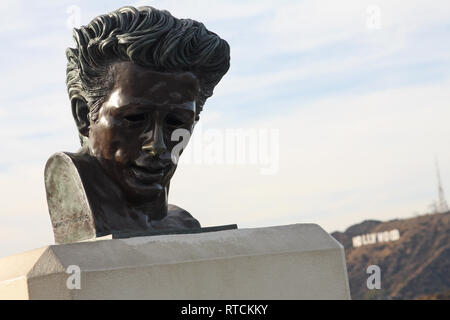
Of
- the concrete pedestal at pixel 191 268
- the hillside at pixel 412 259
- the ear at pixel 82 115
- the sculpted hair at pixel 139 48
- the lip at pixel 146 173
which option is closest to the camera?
the concrete pedestal at pixel 191 268

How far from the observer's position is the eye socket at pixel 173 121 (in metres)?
5.66

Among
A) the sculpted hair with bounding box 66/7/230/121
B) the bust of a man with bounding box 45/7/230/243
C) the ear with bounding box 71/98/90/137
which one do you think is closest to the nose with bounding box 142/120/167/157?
the bust of a man with bounding box 45/7/230/243

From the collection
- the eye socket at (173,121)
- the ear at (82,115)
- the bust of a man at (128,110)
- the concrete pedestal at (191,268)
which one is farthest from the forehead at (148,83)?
the concrete pedestal at (191,268)

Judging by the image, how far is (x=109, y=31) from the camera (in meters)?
5.62

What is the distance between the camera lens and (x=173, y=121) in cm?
570

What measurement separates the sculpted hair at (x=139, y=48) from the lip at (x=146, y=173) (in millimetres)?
412

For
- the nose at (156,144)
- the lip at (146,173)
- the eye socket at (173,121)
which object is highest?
the eye socket at (173,121)

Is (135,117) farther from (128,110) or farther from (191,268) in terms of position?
(191,268)

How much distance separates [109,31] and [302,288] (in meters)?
1.86

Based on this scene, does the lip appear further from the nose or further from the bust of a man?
the nose

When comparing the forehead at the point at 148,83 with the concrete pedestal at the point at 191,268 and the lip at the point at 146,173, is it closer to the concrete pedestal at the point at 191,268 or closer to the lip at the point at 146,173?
the lip at the point at 146,173

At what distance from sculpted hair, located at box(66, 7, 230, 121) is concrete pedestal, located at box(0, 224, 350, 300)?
102cm

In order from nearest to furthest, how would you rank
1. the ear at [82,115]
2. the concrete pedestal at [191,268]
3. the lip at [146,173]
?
the concrete pedestal at [191,268]
the lip at [146,173]
the ear at [82,115]

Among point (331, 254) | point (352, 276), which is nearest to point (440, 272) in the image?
point (352, 276)
